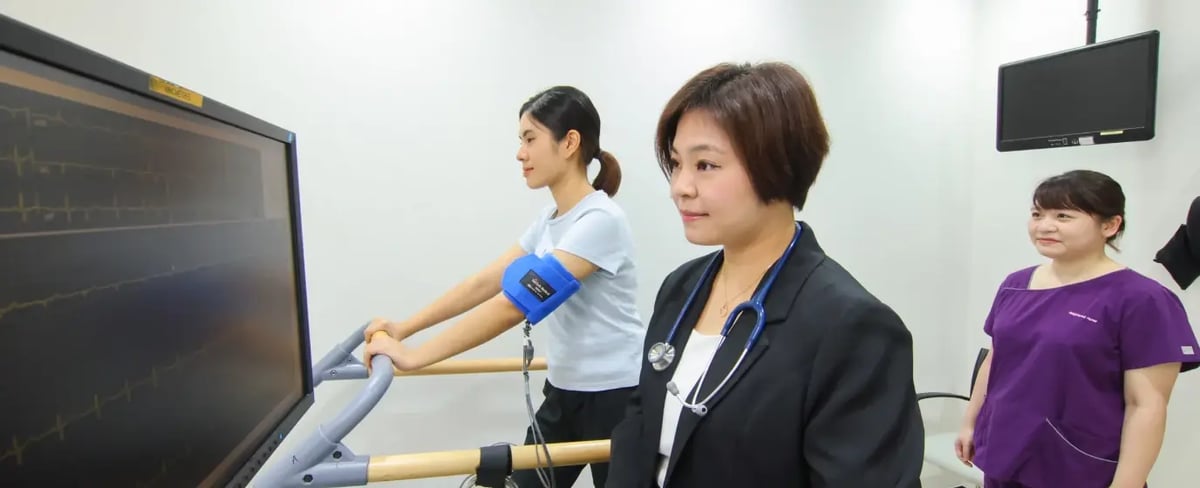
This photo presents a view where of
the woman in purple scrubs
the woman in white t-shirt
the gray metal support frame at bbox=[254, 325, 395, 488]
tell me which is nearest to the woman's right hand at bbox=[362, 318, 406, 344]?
the woman in white t-shirt

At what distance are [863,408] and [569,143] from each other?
1026mm

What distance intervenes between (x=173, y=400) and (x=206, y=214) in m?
0.23

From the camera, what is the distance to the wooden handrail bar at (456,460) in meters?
1.11

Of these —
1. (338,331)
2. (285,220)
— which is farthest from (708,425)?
(338,331)

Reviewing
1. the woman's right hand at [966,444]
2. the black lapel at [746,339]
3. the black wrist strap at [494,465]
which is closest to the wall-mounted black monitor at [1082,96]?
the woman's right hand at [966,444]

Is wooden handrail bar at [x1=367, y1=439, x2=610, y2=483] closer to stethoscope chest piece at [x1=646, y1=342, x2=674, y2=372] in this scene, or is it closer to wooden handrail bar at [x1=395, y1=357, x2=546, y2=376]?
stethoscope chest piece at [x1=646, y1=342, x2=674, y2=372]

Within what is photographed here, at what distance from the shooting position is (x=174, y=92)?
2.23ft

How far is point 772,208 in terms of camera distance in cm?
91

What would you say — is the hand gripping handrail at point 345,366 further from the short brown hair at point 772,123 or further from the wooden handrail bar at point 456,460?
the short brown hair at point 772,123

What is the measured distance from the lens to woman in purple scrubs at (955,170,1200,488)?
4.84 feet

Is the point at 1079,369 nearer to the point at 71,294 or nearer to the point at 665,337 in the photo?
the point at 665,337

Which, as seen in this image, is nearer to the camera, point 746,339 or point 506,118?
point 746,339

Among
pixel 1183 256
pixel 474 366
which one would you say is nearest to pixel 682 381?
pixel 474 366

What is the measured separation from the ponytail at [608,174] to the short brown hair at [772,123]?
879mm
